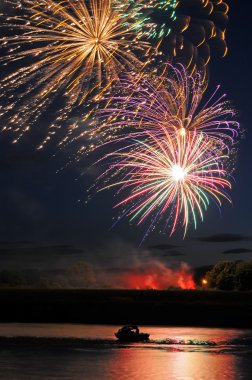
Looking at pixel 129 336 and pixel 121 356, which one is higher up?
pixel 129 336

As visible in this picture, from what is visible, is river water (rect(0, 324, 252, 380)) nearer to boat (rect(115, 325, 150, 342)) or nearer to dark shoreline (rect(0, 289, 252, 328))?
boat (rect(115, 325, 150, 342))

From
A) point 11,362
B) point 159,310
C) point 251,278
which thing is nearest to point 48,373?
point 11,362

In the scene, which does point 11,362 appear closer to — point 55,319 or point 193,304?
point 55,319

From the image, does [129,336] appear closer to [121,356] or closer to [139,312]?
[121,356]

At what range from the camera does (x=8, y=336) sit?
58625 mm

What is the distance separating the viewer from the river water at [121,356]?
37.8 m

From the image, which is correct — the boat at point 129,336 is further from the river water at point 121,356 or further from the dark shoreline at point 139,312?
the dark shoreline at point 139,312

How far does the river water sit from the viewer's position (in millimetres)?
37781

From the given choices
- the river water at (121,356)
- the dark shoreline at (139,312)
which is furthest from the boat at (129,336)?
the dark shoreline at (139,312)

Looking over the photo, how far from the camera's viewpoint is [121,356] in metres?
46.1

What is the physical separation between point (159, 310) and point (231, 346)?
152 feet

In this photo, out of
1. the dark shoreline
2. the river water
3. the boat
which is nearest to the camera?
the river water

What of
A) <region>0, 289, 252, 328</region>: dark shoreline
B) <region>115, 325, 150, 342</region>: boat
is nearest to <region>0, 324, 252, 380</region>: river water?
<region>115, 325, 150, 342</region>: boat

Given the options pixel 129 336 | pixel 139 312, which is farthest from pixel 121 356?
pixel 139 312
